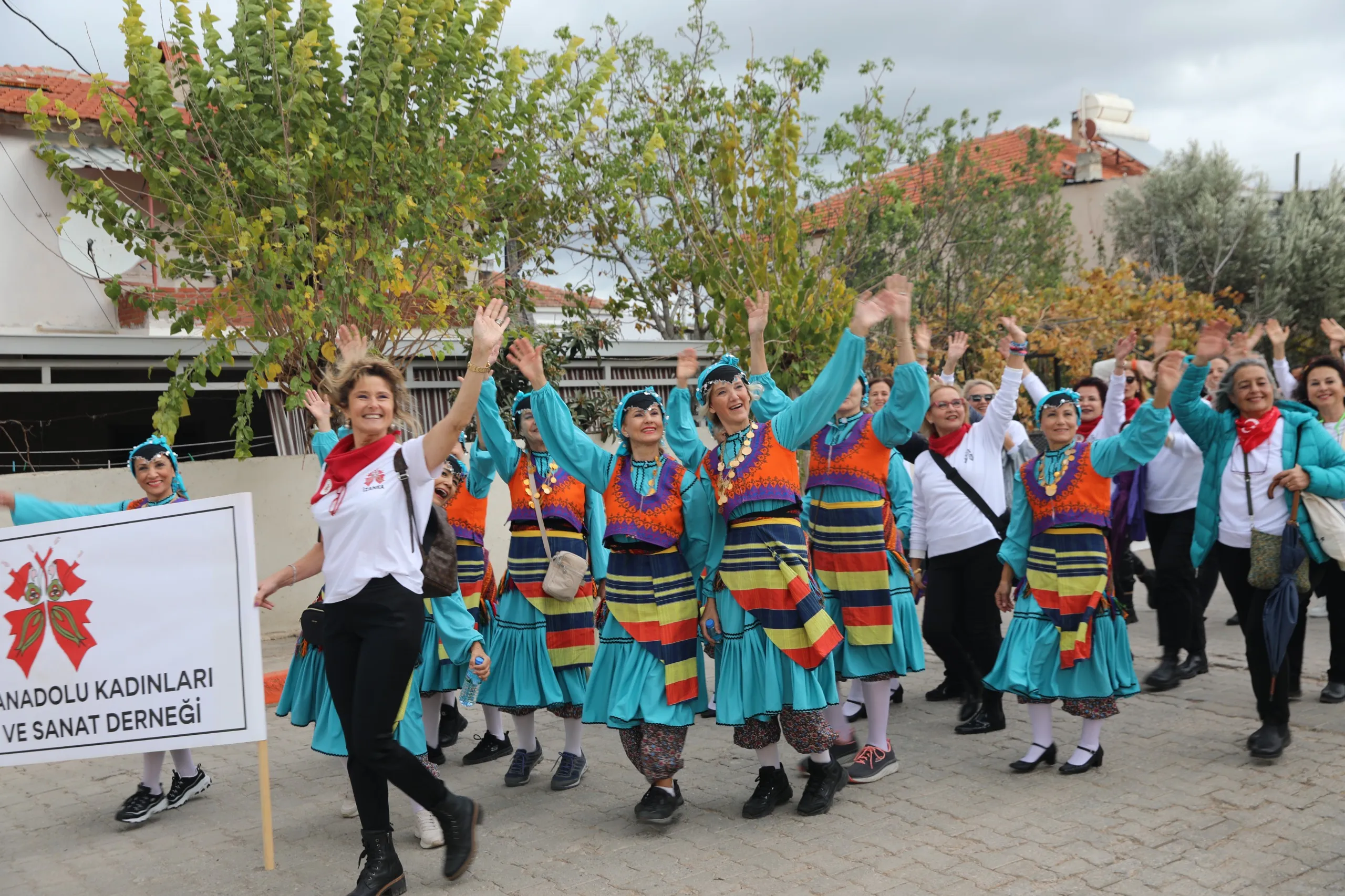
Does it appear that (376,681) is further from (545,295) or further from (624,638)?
(545,295)

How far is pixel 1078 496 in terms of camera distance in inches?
Answer: 232

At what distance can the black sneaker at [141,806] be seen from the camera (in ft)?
18.7

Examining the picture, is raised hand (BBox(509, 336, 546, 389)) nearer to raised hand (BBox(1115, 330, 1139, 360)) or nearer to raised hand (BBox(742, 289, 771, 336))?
raised hand (BBox(742, 289, 771, 336))

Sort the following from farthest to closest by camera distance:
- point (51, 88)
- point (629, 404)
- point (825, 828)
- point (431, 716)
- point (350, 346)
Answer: point (51, 88) → point (431, 716) → point (629, 404) → point (825, 828) → point (350, 346)

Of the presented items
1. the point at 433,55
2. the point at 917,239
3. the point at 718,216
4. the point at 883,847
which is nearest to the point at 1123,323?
the point at 917,239

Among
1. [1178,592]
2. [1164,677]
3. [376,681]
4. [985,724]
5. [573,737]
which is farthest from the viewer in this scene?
[1178,592]

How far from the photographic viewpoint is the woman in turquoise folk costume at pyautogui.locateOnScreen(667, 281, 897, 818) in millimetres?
5129

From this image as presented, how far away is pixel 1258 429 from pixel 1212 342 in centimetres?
55

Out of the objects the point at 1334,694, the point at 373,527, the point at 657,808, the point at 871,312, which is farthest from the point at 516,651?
the point at 1334,694

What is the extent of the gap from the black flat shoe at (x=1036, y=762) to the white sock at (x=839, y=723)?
2.80 feet

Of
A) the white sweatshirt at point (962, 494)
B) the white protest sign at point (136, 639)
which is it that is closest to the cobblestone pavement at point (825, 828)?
the white protest sign at point (136, 639)

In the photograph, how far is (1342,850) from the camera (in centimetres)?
454

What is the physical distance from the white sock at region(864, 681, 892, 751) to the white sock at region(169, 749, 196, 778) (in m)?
3.48

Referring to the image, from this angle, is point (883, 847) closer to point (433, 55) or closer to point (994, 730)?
point (994, 730)
